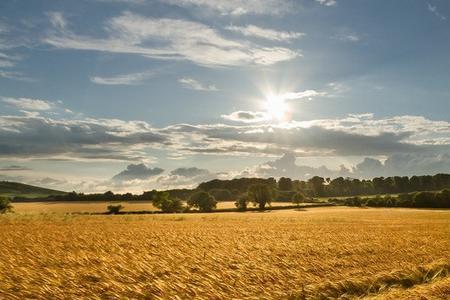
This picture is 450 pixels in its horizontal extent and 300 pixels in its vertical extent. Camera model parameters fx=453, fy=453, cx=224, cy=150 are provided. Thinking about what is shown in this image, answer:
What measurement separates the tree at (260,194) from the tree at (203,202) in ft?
43.0

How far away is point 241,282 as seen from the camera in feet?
46.7

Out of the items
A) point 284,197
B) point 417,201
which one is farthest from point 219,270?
point 284,197

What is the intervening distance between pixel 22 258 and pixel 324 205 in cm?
12983

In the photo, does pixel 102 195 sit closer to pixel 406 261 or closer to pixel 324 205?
pixel 324 205

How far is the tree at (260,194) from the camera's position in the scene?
130m

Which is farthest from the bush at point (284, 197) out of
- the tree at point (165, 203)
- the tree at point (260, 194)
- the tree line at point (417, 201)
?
the tree at point (165, 203)

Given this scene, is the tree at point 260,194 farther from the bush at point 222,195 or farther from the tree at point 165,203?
the bush at point 222,195

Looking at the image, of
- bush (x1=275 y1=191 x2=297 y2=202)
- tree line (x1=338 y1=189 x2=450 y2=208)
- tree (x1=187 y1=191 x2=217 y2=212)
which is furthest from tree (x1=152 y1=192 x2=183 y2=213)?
bush (x1=275 y1=191 x2=297 y2=202)

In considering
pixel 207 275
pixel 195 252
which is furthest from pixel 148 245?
pixel 207 275

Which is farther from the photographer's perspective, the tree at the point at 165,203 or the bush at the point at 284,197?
the bush at the point at 284,197

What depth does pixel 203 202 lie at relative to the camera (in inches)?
4840

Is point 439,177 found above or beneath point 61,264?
above

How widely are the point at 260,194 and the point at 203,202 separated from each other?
18062mm

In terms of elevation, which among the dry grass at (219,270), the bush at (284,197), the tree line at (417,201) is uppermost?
the bush at (284,197)
